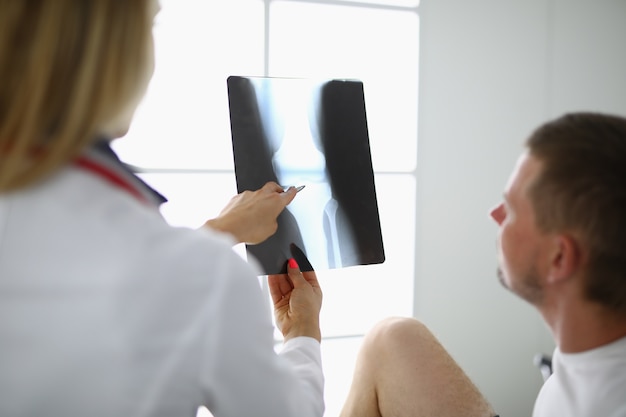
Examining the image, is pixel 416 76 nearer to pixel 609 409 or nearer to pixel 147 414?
pixel 609 409

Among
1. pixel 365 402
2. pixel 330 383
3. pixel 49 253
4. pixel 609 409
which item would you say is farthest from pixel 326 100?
pixel 330 383

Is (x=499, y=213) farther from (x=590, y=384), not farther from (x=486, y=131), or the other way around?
(x=486, y=131)

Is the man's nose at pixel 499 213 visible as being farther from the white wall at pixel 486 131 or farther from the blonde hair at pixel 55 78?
the white wall at pixel 486 131

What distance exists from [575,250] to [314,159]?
67cm

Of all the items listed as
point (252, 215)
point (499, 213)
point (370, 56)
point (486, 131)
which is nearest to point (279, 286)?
point (252, 215)

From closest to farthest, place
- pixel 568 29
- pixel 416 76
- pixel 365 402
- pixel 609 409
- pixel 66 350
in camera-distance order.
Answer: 1. pixel 66 350
2. pixel 609 409
3. pixel 365 402
4. pixel 416 76
5. pixel 568 29

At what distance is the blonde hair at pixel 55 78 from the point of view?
0.61m

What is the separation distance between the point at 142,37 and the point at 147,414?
381 millimetres

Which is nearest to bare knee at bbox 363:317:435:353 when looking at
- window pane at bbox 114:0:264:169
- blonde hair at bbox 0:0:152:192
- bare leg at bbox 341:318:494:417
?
bare leg at bbox 341:318:494:417

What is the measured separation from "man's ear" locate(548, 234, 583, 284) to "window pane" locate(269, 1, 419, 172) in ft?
4.53

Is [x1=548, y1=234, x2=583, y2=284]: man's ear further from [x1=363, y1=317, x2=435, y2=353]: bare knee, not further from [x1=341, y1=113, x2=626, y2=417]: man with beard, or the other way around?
[x1=363, y1=317, x2=435, y2=353]: bare knee

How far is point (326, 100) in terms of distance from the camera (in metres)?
1.56

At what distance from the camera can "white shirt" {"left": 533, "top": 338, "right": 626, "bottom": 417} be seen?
1.02 meters

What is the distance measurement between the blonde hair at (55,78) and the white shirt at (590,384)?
850 mm
